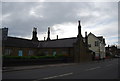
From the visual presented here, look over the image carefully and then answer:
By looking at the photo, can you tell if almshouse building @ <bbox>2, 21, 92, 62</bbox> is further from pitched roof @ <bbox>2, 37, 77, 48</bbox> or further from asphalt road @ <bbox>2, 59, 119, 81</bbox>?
asphalt road @ <bbox>2, 59, 119, 81</bbox>

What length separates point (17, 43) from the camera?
40.1m

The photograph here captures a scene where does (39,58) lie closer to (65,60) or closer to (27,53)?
(65,60)

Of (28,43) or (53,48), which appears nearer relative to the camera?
(53,48)

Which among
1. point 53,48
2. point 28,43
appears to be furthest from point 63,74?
point 28,43

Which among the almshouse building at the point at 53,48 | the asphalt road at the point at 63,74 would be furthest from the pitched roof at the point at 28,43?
the asphalt road at the point at 63,74

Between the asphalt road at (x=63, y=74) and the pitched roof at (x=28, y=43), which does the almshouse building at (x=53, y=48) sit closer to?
the pitched roof at (x=28, y=43)

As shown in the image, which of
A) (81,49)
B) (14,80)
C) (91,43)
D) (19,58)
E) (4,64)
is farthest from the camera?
(91,43)

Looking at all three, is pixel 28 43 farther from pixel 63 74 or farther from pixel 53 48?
pixel 63 74

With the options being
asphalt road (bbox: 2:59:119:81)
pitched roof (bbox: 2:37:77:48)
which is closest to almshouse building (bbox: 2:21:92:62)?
pitched roof (bbox: 2:37:77:48)

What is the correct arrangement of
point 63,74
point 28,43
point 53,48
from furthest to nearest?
point 28,43 → point 53,48 → point 63,74

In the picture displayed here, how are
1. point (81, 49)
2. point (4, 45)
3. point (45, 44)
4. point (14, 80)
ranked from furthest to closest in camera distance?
point (45, 44) → point (81, 49) → point (4, 45) → point (14, 80)

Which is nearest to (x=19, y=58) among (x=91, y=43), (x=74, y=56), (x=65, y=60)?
(x=65, y=60)

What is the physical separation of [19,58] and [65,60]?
14212 mm

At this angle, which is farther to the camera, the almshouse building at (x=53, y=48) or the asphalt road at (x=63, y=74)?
the almshouse building at (x=53, y=48)
